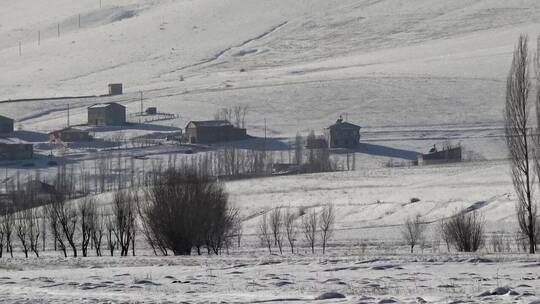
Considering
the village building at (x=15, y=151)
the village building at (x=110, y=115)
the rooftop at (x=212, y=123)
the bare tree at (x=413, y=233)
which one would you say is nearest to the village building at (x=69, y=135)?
the village building at (x=15, y=151)

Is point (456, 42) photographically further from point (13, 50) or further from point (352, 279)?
point (352, 279)

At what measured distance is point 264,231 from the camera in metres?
44.2

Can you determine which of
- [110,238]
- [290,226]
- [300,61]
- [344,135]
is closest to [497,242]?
[110,238]

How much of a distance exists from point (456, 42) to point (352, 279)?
134 meters

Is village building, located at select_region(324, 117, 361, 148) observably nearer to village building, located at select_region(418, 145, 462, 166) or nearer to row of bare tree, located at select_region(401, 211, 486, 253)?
village building, located at select_region(418, 145, 462, 166)

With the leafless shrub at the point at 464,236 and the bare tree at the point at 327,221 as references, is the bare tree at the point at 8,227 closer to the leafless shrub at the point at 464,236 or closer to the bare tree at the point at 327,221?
the bare tree at the point at 327,221

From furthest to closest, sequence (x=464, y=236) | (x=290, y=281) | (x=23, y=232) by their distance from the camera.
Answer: (x=23, y=232) → (x=464, y=236) → (x=290, y=281)

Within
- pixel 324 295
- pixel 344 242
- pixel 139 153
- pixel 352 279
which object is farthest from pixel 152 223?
pixel 139 153

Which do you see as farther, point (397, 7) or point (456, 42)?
point (397, 7)

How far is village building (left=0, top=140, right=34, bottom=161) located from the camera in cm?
8550

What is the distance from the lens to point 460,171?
65.0m

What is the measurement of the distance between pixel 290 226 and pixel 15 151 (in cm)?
4279

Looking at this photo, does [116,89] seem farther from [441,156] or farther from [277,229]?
[277,229]

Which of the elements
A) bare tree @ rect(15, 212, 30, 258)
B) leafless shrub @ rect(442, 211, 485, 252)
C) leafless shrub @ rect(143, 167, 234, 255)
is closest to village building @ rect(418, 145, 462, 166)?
bare tree @ rect(15, 212, 30, 258)
